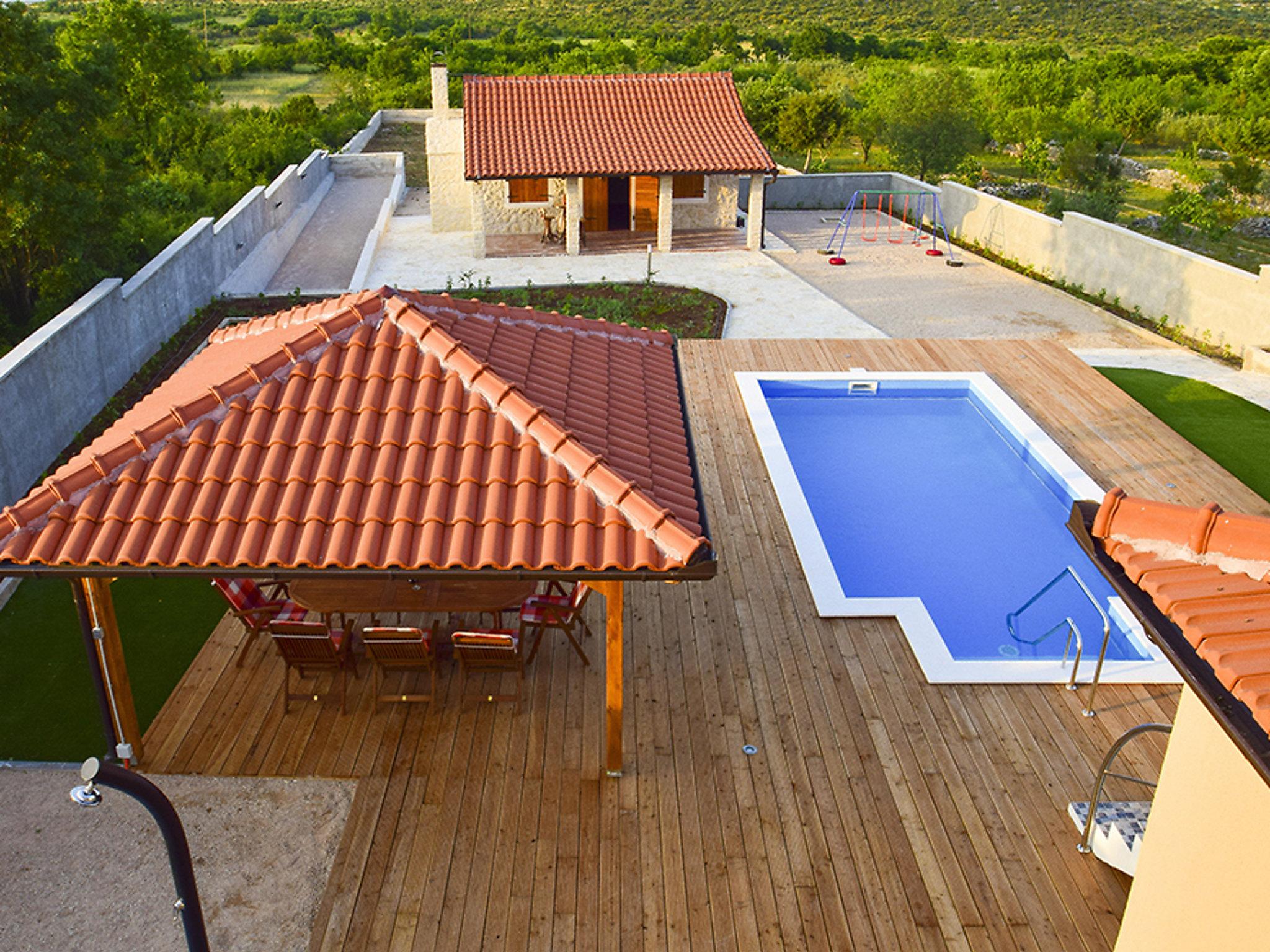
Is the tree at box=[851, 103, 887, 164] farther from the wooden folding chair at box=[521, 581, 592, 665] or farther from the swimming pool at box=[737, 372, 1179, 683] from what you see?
the wooden folding chair at box=[521, 581, 592, 665]

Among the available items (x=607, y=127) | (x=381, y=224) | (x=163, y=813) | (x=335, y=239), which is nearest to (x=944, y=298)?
(x=607, y=127)

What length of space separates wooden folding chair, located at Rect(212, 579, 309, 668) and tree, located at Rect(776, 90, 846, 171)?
95.5ft

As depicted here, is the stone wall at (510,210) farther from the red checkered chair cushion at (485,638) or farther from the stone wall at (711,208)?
the red checkered chair cushion at (485,638)

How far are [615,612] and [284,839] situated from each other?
2.73 metres

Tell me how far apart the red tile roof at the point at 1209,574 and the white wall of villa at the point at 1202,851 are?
310 mm

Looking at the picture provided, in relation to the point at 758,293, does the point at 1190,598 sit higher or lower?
higher

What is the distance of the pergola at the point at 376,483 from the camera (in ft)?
20.6

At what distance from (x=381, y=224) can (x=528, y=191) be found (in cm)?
373

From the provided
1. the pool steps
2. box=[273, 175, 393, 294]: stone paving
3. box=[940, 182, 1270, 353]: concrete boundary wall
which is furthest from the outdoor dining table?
box=[940, 182, 1270, 353]: concrete boundary wall

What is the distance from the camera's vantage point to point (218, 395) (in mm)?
7230

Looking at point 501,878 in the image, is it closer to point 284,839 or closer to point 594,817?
point 594,817

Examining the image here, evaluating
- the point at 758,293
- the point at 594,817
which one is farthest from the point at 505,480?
the point at 758,293

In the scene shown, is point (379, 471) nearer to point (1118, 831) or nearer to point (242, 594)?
point (242, 594)

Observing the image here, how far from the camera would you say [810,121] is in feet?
111
